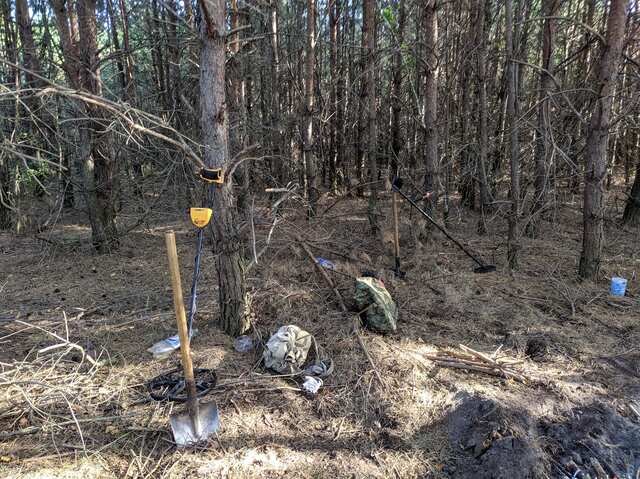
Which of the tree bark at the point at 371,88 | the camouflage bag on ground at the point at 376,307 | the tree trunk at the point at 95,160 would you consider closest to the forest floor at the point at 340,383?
the camouflage bag on ground at the point at 376,307

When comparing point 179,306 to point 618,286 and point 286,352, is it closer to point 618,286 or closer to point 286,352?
point 286,352

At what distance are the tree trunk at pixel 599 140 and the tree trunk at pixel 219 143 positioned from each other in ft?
14.4

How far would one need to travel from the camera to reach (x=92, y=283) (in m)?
5.56

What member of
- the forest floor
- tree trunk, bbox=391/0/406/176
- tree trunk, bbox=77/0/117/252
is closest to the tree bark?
tree trunk, bbox=391/0/406/176

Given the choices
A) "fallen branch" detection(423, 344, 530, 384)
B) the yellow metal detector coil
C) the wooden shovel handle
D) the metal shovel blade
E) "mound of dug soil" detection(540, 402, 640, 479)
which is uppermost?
the yellow metal detector coil

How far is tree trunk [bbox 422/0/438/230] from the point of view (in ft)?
20.1

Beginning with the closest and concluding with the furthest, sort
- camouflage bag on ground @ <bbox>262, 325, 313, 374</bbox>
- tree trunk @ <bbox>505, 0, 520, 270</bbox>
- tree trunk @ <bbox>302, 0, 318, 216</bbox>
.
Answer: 1. camouflage bag on ground @ <bbox>262, 325, 313, 374</bbox>
2. tree trunk @ <bbox>505, 0, 520, 270</bbox>
3. tree trunk @ <bbox>302, 0, 318, 216</bbox>

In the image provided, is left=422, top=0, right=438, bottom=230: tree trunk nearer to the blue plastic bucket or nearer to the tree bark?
the tree bark

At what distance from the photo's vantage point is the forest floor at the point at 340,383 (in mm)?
2723

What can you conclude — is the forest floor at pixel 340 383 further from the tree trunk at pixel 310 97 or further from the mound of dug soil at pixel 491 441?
the tree trunk at pixel 310 97

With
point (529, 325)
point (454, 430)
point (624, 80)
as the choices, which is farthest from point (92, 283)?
point (624, 80)

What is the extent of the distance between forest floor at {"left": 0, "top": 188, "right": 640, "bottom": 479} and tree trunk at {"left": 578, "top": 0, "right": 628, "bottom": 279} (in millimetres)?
456

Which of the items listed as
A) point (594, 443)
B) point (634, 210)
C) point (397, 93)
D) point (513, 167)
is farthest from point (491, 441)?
point (397, 93)

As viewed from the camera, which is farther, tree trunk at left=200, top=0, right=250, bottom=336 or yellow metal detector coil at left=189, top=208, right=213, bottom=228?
tree trunk at left=200, top=0, right=250, bottom=336
